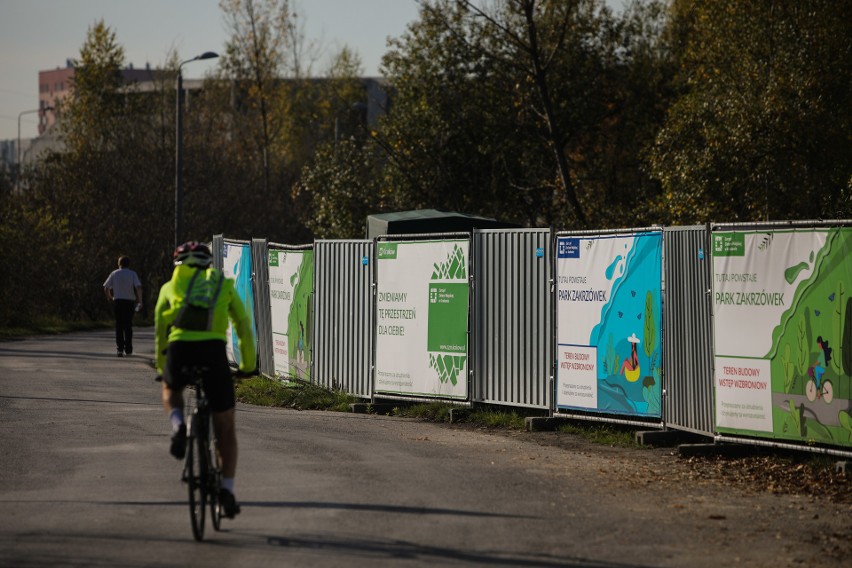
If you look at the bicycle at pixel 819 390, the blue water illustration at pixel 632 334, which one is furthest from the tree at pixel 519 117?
the bicycle at pixel 819 390

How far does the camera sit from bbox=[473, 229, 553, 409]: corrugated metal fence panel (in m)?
14.5

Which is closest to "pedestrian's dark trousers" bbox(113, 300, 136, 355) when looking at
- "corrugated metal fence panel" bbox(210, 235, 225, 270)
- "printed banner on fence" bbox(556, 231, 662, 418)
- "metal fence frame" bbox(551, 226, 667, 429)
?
"corrugated metal fence panel" bbox(210, 235, 225, 270)

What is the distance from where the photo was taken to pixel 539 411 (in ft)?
48.7

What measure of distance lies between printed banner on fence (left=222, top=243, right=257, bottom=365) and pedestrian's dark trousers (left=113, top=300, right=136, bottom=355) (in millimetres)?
2577

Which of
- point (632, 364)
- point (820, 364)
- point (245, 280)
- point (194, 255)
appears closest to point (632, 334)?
point (632, 364)

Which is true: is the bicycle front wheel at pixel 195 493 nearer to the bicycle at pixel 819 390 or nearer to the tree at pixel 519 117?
the bicycle at pixel 819 390

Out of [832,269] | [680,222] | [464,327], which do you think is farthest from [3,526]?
[680,222]

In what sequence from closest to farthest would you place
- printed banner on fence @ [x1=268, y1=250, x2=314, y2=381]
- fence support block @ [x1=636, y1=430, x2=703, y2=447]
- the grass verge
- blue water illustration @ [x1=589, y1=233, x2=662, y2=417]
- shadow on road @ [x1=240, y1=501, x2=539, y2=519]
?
shadow on road @ [x1=240, y1=501, x2=539, y2=519] < fence support block @ [x1=636, y1=430, x2=703, y2=447] < blue water illustration @ [x1=589, y1=233, x2=662, y2=417] < printed banner on fence @ [x1=268, y1=250, x2=314, y2=381] < the grass verge

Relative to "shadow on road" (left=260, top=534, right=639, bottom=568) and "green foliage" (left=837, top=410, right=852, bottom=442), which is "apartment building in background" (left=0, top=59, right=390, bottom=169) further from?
"shadow on road" (left=260, top=534, right=639, bottom=568)

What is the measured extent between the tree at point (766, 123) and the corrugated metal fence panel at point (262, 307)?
1350cm

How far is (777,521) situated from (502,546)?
2188 millimetres

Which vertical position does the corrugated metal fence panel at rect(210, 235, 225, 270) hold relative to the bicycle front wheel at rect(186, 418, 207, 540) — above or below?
above

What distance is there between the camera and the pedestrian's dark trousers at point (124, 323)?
80.9 ft

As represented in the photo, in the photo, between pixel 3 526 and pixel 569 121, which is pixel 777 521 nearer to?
pixel 3 526
